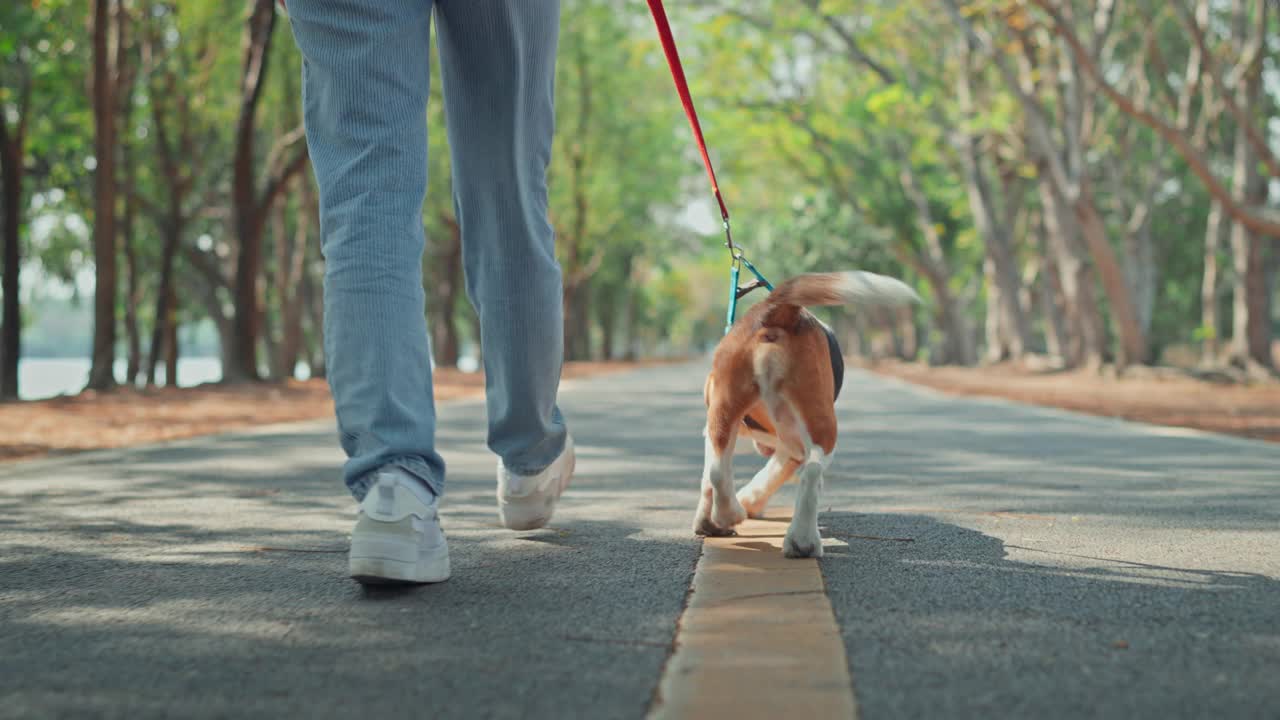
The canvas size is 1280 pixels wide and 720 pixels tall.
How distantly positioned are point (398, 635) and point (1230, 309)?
5801 cm

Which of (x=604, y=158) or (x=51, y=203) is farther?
(x=604, y=158)

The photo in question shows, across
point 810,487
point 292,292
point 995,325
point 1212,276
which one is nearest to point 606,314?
point 995,325

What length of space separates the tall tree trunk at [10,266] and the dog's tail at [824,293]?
16.1m

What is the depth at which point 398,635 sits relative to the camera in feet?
8.45

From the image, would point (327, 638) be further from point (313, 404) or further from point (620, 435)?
A: point (313, 404)

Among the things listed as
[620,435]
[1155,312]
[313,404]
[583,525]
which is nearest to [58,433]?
[620,435]

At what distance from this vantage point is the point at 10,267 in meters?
17.7

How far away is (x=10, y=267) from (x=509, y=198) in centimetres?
1648

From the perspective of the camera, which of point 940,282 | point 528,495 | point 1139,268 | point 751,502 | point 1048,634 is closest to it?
point 1048,634

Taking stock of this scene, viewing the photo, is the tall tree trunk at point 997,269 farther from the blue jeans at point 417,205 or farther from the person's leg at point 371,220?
the person's leg at point 371,220

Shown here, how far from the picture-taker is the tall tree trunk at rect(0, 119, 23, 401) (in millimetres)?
17281

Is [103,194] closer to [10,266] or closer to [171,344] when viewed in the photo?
[10,266]

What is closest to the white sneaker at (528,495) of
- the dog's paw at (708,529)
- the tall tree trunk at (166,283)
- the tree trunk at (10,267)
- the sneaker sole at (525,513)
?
the sneaker sole at (525,513)

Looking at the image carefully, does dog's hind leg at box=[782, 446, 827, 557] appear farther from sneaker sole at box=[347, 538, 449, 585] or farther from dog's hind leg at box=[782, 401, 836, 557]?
sneaker sole at box=[347, 538, 449, 585]
